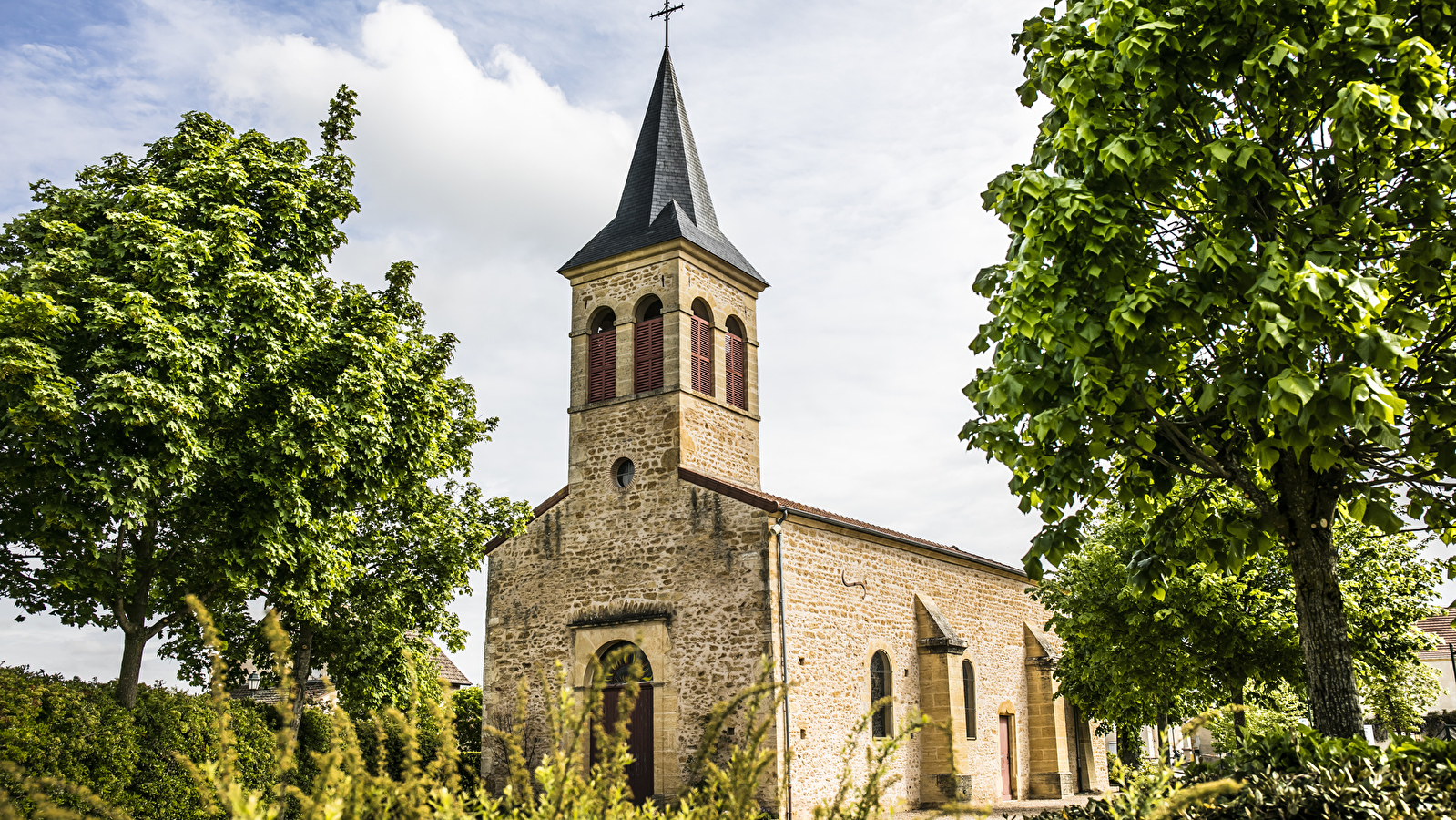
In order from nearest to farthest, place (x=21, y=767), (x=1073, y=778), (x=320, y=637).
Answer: (x=21, y=767)
(x=320, y=637)
(x=1073, y=778)

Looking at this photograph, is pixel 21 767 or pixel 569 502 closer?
pixel 21 767

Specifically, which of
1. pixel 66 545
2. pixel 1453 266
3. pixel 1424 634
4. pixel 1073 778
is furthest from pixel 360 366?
pixel 1073 778

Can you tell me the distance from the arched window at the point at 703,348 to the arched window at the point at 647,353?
721 millimetres

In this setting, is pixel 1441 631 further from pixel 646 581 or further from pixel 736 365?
pixel 646 581

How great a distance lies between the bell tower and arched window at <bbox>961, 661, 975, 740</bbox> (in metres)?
6.50

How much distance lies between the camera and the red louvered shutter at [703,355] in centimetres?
2088

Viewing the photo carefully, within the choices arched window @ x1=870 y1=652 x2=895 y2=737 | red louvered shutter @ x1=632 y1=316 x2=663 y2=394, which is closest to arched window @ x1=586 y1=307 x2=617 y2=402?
red louvered shutter @ x1=632 y1=316 x2=663 y2=394

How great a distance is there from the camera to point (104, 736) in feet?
42.1


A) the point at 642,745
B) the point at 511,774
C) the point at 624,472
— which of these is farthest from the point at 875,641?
the point at 511,774

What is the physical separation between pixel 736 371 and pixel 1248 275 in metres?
15.6

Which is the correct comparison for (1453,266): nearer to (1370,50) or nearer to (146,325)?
(1370,50)

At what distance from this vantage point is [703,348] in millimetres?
21281

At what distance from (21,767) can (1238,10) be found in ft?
46.9

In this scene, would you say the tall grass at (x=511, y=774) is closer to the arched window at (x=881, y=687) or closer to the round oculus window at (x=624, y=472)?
the round oculus window at (x=624, y=472)
